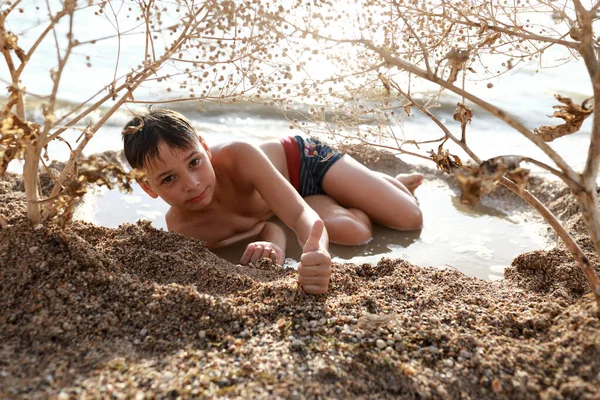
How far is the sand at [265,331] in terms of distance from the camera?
5.47 ft

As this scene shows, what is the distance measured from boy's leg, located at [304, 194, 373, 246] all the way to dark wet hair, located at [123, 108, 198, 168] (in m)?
1.02

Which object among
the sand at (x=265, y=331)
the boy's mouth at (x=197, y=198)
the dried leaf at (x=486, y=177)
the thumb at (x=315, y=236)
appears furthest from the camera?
the boy's mouth at (x=197, y=198)

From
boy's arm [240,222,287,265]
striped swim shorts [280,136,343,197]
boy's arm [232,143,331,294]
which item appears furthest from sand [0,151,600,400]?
striped swim shorts [280,136,343,197]

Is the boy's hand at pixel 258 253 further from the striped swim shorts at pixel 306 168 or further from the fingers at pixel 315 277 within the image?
the striped swim shorts at pixel 306 168

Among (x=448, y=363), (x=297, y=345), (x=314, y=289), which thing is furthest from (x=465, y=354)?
(x=314, y=289)

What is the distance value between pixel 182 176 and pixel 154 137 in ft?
0.83

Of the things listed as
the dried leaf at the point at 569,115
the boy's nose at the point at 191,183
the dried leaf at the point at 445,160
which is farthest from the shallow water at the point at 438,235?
the dried leaf at the point at 569,115

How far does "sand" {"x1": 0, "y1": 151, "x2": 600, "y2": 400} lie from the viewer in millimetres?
1668

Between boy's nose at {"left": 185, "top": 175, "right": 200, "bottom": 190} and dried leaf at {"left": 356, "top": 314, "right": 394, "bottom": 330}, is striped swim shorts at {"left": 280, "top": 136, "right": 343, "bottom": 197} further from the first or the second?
dried leaf at {"left": 356, "top": 314, "right": 394, "bottom": 330}

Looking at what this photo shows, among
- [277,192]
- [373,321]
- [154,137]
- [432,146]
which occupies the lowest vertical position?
[373,321]

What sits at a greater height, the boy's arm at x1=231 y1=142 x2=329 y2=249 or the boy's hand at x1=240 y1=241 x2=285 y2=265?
the boy's arm at x1=231 y1=142 x2=329 y2=249

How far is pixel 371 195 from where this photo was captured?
378 cm

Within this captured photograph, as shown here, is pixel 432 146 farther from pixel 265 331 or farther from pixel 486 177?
pixel 486 177

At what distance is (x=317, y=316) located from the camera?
2105 mm
